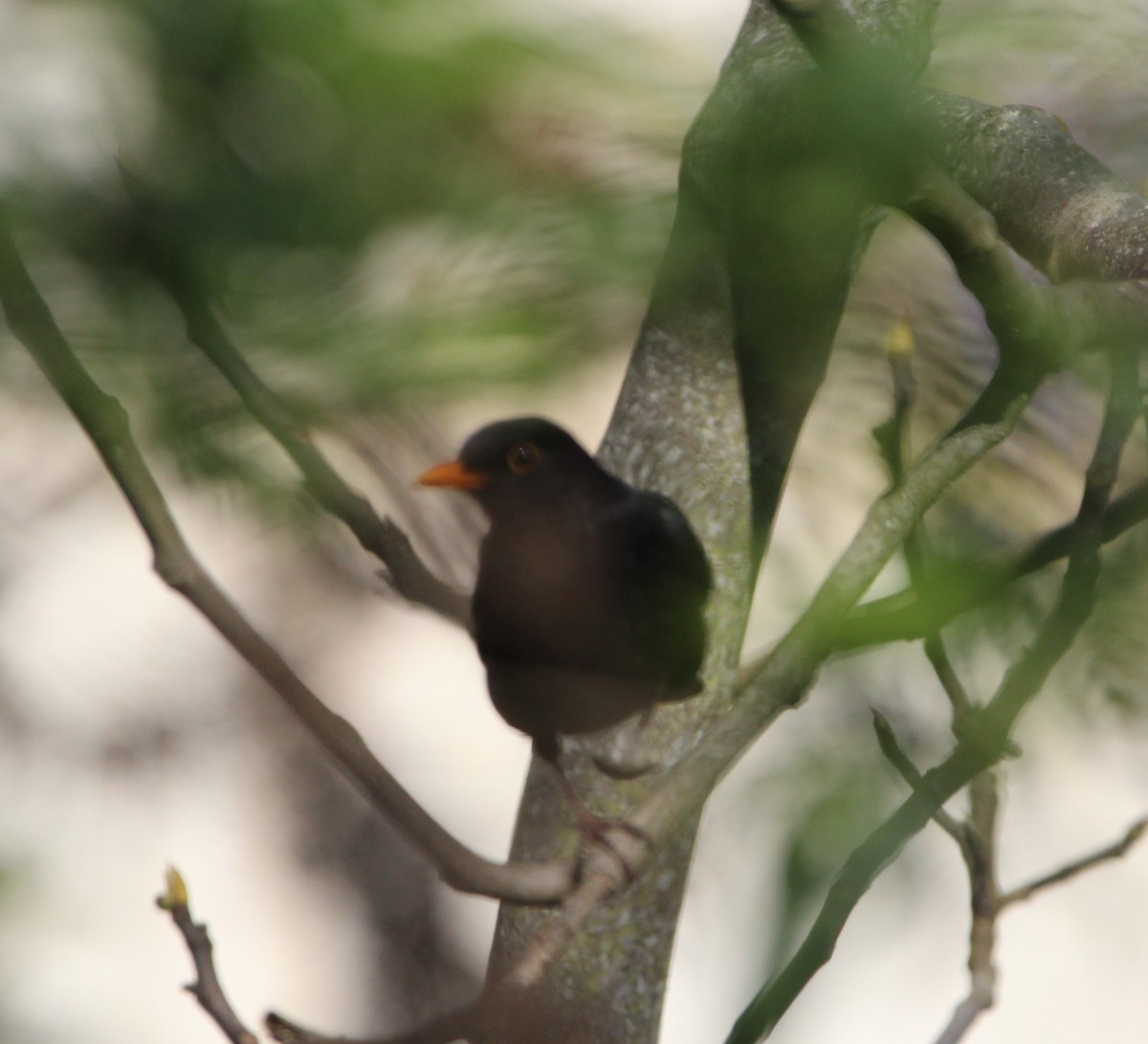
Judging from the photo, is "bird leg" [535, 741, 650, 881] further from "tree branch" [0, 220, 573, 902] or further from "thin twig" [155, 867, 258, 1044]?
"thin twig" [155, 867, 258, 1044]

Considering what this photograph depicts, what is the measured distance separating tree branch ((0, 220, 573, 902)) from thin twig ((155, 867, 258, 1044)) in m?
0.08

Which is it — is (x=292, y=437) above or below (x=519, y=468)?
below

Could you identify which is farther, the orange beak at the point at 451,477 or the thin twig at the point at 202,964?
the thin twig at the point at 202,964

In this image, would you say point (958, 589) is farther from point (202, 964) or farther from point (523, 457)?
point (202, 964)

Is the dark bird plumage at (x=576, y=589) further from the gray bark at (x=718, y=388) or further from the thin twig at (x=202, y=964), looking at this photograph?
the thin twig at (x=202, y=964)

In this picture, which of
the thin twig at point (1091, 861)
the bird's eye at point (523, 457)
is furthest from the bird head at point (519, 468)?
the thin twig at point (1091, 861)

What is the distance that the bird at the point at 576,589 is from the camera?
1.21ft

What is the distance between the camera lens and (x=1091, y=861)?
0.43m

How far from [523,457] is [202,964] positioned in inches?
8.0

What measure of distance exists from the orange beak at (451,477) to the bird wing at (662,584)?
3.0 inches

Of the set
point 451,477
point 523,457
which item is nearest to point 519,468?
point 523,457

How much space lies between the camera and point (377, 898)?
612 millimetres

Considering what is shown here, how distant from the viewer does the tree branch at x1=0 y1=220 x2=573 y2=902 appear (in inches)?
8.0

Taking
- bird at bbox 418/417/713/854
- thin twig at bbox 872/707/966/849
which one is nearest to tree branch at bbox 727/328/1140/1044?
thin twig at bbox 872/707/966/849
